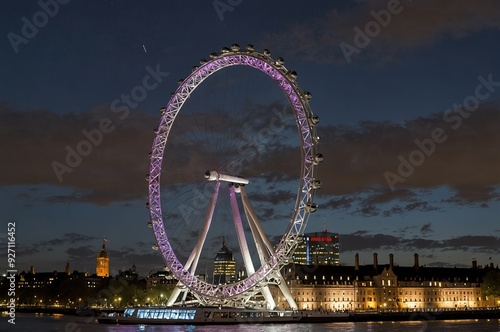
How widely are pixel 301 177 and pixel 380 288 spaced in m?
74.5

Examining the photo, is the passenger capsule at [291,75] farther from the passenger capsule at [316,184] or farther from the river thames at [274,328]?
the river thames at [274,328]

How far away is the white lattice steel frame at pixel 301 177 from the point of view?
64.1 meters

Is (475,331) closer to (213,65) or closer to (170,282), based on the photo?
(213,65)

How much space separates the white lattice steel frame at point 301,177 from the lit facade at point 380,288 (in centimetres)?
4951

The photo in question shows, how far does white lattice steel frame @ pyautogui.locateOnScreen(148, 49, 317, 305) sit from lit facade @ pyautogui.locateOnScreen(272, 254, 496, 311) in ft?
162

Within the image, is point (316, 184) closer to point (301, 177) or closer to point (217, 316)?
point (301, 177)

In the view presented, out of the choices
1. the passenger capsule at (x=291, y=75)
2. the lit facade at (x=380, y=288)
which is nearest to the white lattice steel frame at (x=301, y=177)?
the passenger capsule at (x=291, y=75)

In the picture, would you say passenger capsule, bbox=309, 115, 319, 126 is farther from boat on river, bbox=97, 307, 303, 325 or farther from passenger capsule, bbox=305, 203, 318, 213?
boat on river, bbox=97, 307, 303, 325

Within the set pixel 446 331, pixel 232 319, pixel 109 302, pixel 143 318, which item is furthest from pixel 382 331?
pixel 109 302

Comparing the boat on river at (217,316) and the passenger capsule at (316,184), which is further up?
the passenger capsule at (316,184)

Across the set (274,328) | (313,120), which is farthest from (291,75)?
(274,328)

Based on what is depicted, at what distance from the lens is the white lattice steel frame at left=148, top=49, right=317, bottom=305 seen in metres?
64.1

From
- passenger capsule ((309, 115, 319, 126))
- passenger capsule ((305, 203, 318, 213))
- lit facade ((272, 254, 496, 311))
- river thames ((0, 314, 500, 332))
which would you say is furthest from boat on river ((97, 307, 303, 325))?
lit facade ((272, 254, 496, 311))

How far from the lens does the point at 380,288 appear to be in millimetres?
132625
